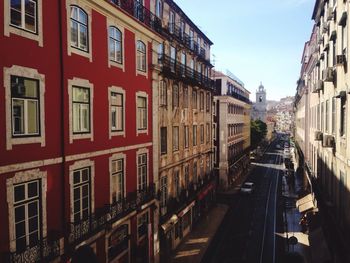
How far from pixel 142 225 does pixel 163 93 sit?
937 centimetres

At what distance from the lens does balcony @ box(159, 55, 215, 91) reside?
78.2ft

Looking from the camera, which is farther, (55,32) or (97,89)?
(97,89)

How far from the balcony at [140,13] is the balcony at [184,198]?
41.8ft

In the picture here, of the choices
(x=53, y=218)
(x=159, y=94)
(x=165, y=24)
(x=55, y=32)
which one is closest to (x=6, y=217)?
(x=53, y=218)

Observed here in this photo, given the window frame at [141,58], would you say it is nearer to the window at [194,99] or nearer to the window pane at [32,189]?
the window pane at [32,189]

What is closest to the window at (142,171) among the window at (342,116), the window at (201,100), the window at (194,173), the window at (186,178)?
the window at (186,178)

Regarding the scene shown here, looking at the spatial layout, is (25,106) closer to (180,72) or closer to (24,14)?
(24,14)

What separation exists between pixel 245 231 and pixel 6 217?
25.0 metres

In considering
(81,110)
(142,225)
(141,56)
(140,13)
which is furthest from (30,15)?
(142,225)

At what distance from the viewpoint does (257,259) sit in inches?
987

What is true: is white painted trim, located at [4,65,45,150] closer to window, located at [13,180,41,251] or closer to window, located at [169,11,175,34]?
window, located at [13,180,41,251]

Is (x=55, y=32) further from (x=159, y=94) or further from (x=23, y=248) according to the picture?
(x=159, y=94)

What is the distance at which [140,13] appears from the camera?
2008 centimetres

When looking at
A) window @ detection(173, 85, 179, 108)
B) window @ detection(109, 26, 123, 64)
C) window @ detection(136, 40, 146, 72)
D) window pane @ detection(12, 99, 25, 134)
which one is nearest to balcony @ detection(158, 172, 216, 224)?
window @ detection(173, 85, 179, 108)
